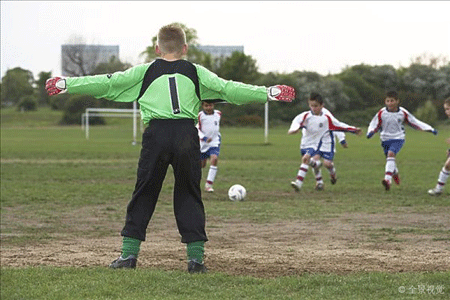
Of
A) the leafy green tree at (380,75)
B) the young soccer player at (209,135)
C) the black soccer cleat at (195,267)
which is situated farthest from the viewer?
the leafy green tree at (380,75)

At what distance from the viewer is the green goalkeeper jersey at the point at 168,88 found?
6.90m

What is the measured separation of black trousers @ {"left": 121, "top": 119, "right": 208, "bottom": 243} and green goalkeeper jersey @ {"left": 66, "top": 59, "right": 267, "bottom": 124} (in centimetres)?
11

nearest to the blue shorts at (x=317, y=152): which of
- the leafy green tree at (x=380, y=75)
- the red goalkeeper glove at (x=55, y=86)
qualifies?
the red goalkeeper glove at (x=55, y=86)

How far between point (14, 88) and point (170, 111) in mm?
94234

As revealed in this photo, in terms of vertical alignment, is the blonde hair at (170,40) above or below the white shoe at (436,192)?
above

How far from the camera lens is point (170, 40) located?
23.1ft

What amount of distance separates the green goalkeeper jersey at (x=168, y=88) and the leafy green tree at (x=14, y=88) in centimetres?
9132

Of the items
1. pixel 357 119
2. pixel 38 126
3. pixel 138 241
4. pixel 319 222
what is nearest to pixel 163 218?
pixel 319 222

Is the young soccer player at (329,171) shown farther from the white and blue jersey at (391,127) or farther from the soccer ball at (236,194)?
the soccer ball at (236,194)

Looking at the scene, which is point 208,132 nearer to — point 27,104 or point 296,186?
point 296,186

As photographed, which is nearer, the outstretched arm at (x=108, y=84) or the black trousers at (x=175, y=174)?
the black trousers at (x=175, y=174)

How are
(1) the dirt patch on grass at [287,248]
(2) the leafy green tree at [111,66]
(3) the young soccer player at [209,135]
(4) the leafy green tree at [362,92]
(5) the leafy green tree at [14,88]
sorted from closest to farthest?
(1) the dirt patch on grass at [287,248]
(3) the young soccer player at [209,135]
(4) the leafy green tree at [362,92]
(2) the leafy green tree at [111,66]
(5) the leafy green tree at [14,88]

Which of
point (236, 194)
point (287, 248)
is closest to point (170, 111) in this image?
point (287, 248)

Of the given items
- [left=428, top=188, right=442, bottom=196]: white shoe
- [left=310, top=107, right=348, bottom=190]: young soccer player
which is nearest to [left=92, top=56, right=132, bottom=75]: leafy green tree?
[left=310, top=107, right=348, bottom=190]: young soccer player
